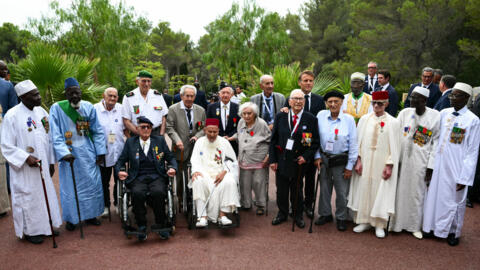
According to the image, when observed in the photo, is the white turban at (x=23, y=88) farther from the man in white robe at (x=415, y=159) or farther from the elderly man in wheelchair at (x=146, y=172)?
the man in white robe at (x=415, y=159)

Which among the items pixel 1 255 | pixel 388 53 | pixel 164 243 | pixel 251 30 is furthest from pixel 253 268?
pixel 251 30

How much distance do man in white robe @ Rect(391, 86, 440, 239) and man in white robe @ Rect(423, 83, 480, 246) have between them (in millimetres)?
94

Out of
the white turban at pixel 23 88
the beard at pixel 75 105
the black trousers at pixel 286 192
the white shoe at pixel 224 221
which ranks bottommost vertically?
the white shoe at pixel 224 221

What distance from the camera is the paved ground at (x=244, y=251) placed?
12.3 feet

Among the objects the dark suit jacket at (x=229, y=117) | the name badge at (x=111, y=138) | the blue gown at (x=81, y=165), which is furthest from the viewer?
the dark suit jacket at (x=229, y=117)

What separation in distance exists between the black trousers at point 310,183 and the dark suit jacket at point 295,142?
0.62 feet

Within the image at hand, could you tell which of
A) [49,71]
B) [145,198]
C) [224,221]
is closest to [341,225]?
[224,221]

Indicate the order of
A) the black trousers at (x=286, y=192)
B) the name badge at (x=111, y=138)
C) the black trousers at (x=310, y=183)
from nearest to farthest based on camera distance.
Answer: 1. the black trousers at (x=286, y=192)
2. the black trousers at (x=310, y=183)
3. the name badge at (x=111, y=138)

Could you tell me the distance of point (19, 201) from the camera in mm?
4219

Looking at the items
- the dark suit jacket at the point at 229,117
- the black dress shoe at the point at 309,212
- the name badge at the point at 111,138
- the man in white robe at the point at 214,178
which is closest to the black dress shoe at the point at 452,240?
the black dress shoe at the point at 309,212

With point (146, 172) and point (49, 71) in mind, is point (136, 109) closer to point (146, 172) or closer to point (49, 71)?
point (146, 172)

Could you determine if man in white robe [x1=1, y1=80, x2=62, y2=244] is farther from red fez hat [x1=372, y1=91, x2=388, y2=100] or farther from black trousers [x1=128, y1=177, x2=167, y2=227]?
red fez hat [x1=372, y1=91, x2=388, y2=100]

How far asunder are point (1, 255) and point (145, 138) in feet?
7.17

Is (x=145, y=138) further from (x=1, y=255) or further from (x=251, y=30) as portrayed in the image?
(x=251, y=30)
